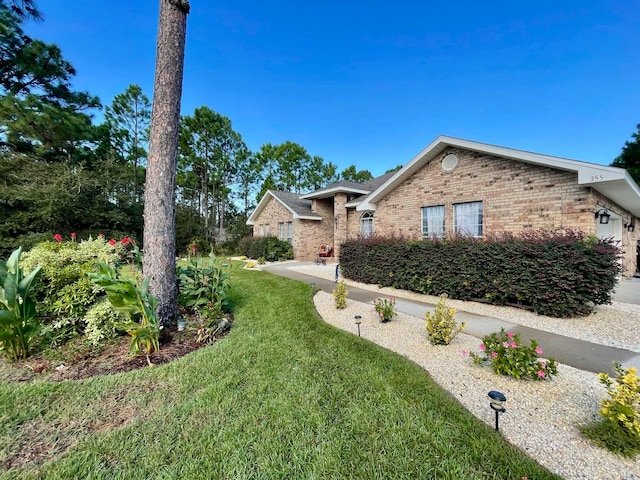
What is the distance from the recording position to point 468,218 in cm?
914

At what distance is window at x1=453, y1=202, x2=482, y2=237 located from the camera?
8891mm

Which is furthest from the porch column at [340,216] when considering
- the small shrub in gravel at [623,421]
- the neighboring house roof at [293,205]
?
the small shrub in gravel at [623,421]

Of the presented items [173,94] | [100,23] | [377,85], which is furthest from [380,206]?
[100,23]

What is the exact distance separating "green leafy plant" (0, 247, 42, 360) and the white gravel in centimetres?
462

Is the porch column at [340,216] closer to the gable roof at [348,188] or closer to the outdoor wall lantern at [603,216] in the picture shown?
the gable roof at [348,188]

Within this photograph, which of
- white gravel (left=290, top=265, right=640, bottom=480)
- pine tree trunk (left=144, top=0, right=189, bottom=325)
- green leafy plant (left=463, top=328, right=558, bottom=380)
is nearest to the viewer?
white gravel (left=290, top=265, right=640, bottom=480)

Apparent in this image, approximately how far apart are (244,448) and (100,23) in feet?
44.2

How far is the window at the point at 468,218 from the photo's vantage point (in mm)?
8891

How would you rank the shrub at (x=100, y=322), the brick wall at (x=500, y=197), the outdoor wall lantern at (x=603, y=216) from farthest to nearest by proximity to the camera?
the outdoor wall lantern at (x=603, y=216) < the brick wall at (x=500, y=197) < the shrub at (x=100, y=322)

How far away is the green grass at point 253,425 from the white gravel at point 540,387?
254 mm

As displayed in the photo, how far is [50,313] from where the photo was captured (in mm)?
3988

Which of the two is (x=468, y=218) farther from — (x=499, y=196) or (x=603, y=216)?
(x=603, y=216)

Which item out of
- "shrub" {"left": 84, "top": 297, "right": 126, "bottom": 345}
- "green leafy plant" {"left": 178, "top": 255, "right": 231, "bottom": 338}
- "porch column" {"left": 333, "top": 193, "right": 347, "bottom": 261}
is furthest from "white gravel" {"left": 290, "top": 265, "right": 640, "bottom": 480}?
"porch column" {"left": 333, "top": 193, "right": 347, "bottom": 261}

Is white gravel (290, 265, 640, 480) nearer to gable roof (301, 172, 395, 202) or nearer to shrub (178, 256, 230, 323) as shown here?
shrub (178, 256, 230, 323)
